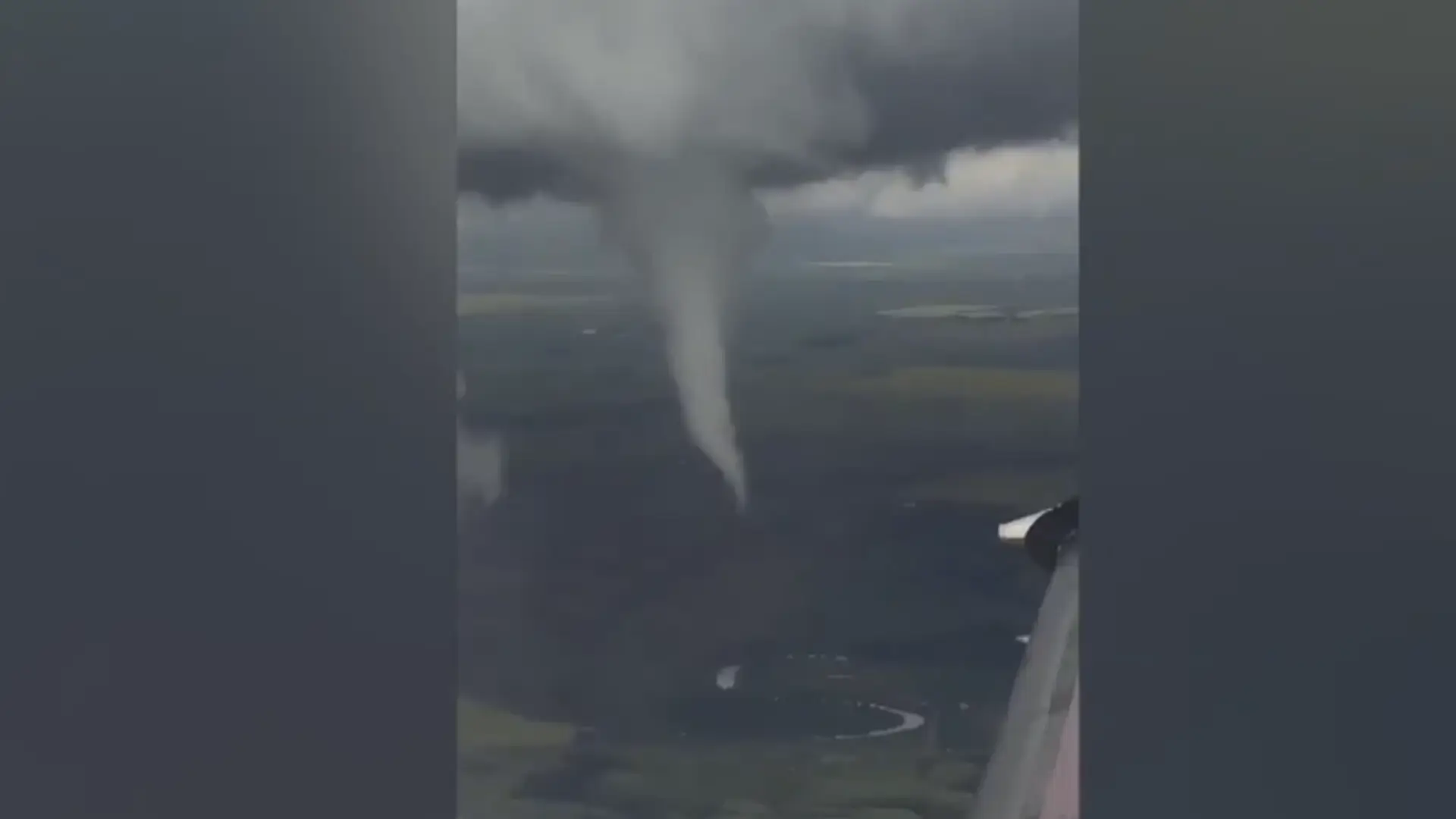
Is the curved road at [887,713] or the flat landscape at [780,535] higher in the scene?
the flat landscape at [780,535]

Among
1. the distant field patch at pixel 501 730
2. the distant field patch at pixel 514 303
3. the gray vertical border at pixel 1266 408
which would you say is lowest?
the distant field patch at pixel 501 730

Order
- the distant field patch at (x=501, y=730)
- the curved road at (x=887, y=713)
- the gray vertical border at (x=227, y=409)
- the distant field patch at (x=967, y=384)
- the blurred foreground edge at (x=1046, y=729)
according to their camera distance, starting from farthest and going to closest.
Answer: the distant field patch at (x=501, y=730)
the curved road at (x=887, y=713)
the distant field patch at (x=967, y=384)
the blurred foreground edge at (x=1046, y=729)
the gray vertical border at (x=227, y=409)

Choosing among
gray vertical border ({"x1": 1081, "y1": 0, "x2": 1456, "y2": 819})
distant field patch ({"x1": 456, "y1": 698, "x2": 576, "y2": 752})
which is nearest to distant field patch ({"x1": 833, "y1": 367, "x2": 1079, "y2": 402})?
distant field patch ({"x1": 456, "y1": 698, "x2": 576, "y2": 752})

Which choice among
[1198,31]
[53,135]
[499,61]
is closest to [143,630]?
[53,135]

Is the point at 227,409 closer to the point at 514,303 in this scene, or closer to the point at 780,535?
the point at 514,303

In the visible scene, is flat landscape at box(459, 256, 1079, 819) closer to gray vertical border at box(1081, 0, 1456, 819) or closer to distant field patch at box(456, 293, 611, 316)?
distant field patch at box(456, 293, 611, 316)

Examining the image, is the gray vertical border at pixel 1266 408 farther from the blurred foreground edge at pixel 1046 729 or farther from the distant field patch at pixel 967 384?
the distant field patch at pixel 967 384

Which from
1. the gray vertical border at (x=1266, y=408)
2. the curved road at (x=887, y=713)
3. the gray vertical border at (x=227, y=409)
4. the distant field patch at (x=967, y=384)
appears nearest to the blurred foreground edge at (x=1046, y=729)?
the gray vertical border at (x=1266, y=408)
